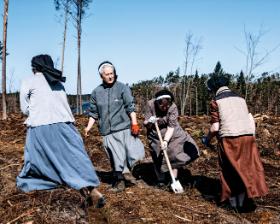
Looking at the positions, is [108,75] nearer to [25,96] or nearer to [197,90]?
[25,96]

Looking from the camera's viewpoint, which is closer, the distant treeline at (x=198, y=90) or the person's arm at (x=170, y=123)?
the person's arm at (x=170, y=123)

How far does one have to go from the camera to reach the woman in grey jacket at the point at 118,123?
546 cm

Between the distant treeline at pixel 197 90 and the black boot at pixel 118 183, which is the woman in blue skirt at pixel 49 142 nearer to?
the black boot at pixel 118 183

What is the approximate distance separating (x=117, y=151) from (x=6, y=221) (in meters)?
2.11

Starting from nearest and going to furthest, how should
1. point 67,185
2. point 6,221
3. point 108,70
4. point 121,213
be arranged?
point 6,221, point 67,185, point 121,213, point 108,70

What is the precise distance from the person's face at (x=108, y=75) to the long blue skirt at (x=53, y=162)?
Answer: 125 centimetres

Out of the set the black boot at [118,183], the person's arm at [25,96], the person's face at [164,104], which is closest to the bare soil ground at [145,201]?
the black boot at [118,183]

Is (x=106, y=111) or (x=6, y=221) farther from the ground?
(x=106, y=111)

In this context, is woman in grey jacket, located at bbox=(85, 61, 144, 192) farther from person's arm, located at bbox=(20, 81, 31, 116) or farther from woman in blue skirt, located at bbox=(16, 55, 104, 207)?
person's arm, located at bbox=(20, 81, 31, 116)

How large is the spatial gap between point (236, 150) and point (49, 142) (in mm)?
2209

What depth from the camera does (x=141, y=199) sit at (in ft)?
16.6

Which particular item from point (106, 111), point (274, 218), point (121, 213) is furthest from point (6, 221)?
point (274, 218)

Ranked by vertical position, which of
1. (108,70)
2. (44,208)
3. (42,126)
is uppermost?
(108,70)

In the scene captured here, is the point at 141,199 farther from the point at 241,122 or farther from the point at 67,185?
the point at 241,122
